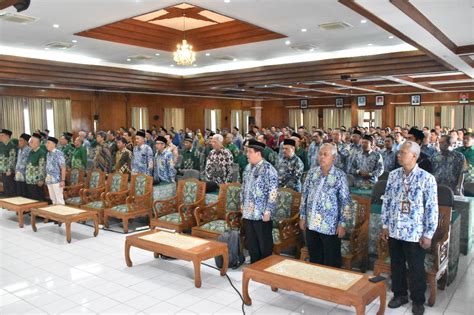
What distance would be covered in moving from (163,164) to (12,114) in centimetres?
822

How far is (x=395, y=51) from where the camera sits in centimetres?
979

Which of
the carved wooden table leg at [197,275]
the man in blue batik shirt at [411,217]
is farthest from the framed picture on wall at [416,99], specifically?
the carved wooden table leg at [197,275]

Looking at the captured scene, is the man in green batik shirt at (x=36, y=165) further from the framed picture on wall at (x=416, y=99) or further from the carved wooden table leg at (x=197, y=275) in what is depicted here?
the framed picture on wall at (x=416, y=99)

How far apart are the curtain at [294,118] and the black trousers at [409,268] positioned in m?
20.8

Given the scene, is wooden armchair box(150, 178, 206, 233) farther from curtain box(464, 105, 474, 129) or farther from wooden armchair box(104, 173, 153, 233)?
curtain box(464, 105, 474, 129)

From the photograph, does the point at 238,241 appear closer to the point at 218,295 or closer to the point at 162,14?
the point at 218,295

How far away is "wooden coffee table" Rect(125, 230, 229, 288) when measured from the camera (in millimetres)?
4219

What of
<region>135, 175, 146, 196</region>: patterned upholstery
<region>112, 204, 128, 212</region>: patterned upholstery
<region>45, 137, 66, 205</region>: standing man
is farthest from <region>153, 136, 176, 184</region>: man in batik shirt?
<region>45, 137, 66, 205</region>: standing man

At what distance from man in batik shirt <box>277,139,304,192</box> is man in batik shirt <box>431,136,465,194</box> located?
101 inches

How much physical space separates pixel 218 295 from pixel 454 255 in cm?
260

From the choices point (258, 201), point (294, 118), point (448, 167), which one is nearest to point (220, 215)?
point (258, 201)

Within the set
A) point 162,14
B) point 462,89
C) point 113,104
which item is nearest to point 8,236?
point 162,14

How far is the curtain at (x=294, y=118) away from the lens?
24.2 m

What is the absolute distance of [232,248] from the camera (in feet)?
15.7
